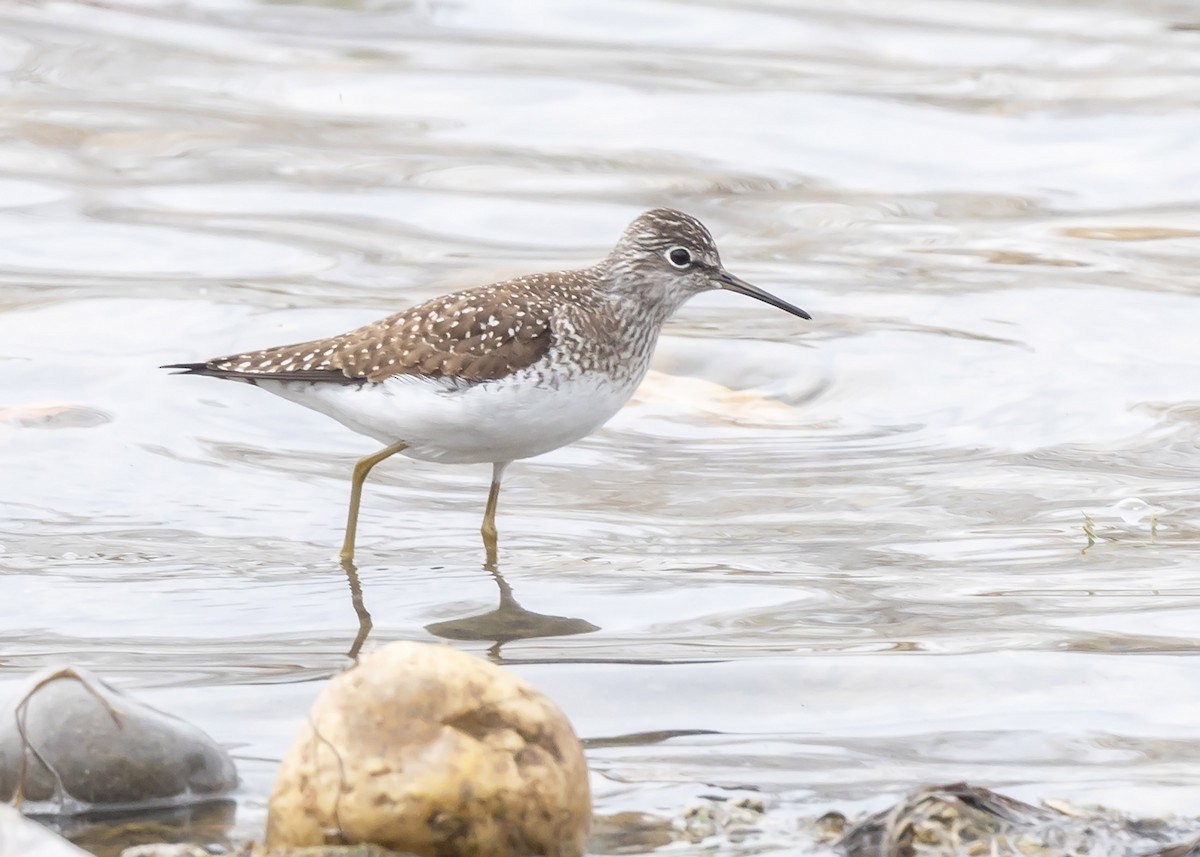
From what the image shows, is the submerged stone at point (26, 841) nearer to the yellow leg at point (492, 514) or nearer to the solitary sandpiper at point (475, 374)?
the solitary sandpiper at point (475, 374)

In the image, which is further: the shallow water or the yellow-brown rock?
the shallow water

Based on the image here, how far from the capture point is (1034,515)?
8398 mm

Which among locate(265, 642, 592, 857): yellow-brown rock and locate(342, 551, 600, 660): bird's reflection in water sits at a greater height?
locate(265, 642, 592, 857): yellow-brown rock

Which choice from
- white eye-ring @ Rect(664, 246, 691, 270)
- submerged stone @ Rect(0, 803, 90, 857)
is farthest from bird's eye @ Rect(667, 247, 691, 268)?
submerged stone @ Rect(0, 803, 90, 857)

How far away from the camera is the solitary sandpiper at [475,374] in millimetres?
7594

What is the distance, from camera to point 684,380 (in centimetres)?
1068

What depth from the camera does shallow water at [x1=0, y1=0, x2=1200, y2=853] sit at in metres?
6.01

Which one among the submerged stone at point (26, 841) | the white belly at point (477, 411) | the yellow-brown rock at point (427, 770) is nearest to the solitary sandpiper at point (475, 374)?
the white belly at point (477, 411)

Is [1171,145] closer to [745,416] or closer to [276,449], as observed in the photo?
[745,416]

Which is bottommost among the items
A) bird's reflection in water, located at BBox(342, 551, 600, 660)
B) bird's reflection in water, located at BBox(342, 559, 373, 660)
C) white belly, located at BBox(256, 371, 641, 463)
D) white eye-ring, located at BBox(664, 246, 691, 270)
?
bird's reflection in water, located at BBox(342, 559, 373, 660)

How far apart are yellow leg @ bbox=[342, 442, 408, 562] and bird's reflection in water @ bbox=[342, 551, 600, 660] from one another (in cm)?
65

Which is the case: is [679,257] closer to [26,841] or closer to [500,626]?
[500,626]

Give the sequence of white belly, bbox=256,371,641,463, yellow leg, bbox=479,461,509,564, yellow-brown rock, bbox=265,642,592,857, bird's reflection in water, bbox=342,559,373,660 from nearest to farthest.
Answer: yellow-brown rock, bbox=265,642,592,857 < bird's reflection in water, bbox=342,559,373,660 < white belly, bbox=256,371,641,463 < yellow leg, bbox=479,461,509,564

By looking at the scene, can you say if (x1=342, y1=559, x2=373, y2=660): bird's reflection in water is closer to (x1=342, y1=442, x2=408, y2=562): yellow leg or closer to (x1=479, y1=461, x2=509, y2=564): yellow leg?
(x1=342, y1=442, x2=408, y2=562): yellow leg
